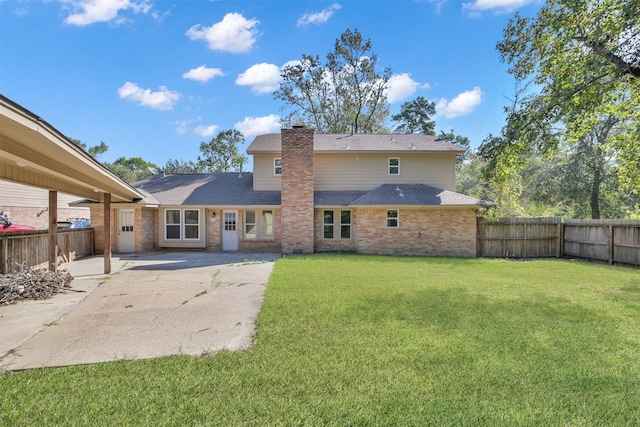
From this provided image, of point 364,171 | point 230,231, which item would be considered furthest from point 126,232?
point 364,171

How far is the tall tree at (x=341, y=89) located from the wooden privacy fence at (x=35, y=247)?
66.5 feet

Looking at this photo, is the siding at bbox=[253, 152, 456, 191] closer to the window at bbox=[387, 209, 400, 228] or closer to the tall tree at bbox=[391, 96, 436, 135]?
the window at bbox=[387, 209, 400, 228]

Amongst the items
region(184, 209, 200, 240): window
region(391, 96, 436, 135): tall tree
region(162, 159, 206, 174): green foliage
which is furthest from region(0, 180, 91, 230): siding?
region(391, 96, 436, 135): tall tree

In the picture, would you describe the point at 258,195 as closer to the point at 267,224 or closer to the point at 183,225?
the point at 267,224

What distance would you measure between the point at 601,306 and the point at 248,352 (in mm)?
6860

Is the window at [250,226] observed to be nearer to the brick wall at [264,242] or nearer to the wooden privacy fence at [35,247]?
the brick wall at [264,242]

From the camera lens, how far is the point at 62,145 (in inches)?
189

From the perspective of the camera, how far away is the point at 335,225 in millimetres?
15758

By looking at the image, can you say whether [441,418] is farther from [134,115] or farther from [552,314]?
[134,115]

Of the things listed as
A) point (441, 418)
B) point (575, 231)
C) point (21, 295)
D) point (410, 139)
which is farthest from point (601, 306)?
point (410, 139)

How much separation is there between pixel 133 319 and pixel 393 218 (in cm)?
1169

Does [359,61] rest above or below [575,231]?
above

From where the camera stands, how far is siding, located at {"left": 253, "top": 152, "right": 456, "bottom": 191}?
17.0 metres

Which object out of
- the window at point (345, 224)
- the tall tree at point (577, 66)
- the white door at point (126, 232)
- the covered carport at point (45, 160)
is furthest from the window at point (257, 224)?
the tall tree at point (577, 66)
